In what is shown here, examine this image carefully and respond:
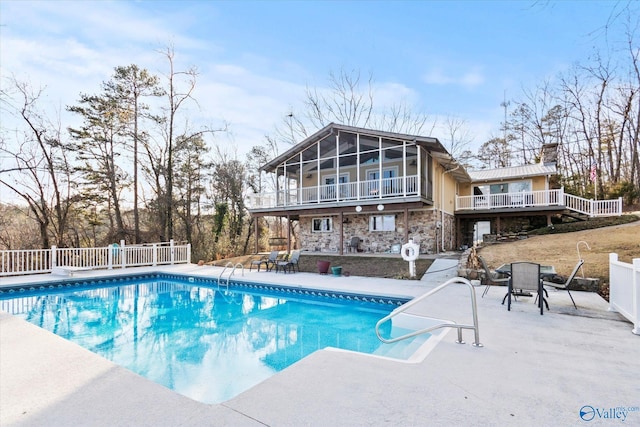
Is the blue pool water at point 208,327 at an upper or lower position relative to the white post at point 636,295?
lower

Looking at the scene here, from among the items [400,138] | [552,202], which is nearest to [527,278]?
[400,138]

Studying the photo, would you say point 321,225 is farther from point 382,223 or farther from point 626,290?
point 626,290

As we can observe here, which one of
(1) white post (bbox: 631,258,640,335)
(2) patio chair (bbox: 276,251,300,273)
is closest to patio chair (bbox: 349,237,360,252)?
(2) patio chair (bbox: 276,251,300,273)

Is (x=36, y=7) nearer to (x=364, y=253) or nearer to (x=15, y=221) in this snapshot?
(x=15, y=221)

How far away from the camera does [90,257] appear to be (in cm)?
1241

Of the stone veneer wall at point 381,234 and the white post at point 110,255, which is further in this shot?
the stone veneer wall at point 381,234

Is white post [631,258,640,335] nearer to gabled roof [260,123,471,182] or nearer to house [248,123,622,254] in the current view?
house [248,123,622,254]

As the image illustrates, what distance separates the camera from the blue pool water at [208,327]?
4.54 m

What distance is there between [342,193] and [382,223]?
96.5 inches

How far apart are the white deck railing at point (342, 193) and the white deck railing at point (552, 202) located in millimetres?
5660

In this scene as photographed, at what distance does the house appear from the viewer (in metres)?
13.3

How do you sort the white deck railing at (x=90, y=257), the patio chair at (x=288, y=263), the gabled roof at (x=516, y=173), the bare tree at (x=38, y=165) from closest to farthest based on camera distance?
the white deck railing at (x=90, y=257), the patio chair at (x=288, y=263), the bare tree at (x=38, y=165), the gabled roof at (x=516, y=173)

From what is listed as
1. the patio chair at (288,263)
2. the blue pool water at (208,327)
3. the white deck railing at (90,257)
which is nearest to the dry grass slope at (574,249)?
the blue pool water at (208,327)

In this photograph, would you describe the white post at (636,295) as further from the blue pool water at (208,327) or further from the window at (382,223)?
the window at (382,223)
